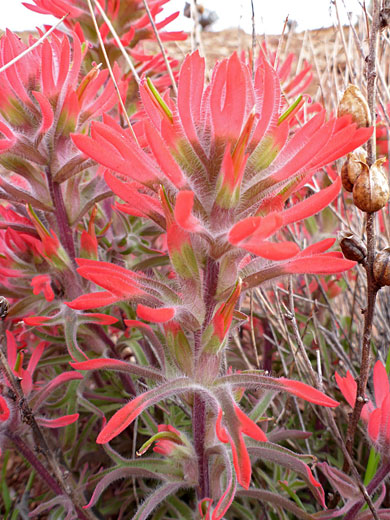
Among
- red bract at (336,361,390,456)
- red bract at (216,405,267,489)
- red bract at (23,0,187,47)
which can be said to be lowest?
red bract at (336,361,390,456)

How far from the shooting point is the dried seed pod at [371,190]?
0.56 metres

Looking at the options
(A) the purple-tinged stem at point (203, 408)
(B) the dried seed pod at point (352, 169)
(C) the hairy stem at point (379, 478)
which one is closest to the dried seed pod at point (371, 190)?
(B) the dried seed pod at point (352, 169)

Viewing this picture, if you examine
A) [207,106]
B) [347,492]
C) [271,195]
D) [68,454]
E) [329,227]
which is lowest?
[68,454]

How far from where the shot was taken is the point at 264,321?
125cm

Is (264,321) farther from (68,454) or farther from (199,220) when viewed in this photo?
(199,220)

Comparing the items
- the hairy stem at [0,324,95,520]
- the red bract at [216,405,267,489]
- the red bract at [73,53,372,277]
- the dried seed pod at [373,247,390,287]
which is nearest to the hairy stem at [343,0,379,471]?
the dried seed pod at [373,247,390,287]

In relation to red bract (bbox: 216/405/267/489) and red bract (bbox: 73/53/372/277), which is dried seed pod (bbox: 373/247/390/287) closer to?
red bract (bbox: 73/53/372/277)

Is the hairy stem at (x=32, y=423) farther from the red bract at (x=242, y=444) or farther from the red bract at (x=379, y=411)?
the red bract at (x=379, y=411)

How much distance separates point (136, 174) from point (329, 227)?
81cm

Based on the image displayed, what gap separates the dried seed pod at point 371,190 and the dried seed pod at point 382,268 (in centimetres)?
6

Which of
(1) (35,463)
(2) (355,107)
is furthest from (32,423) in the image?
(2) (355,107)

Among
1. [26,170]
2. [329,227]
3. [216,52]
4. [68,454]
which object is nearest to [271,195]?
[26,170]

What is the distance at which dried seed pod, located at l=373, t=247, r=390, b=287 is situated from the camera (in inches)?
22.4

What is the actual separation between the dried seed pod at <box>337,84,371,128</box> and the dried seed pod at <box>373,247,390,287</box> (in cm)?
17
